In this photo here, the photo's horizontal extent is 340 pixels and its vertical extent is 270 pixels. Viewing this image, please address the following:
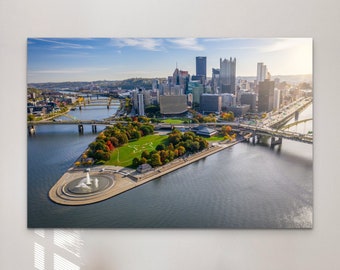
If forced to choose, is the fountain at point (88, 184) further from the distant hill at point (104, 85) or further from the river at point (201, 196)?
the distant hill at point (104, 85)

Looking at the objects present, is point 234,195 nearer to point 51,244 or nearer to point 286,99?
point 286,99

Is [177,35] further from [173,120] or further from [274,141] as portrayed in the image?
[274,141]

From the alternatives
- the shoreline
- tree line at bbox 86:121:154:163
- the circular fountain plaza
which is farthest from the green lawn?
the circular fountain plaza

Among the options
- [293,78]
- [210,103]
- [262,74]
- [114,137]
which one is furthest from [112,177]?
[293,78]

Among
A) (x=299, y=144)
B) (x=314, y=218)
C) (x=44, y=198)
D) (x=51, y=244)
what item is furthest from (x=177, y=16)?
(x=51, y=244)

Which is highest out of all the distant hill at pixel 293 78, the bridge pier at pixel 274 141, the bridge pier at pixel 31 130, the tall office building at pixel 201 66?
the tall office building at pixel 201 66

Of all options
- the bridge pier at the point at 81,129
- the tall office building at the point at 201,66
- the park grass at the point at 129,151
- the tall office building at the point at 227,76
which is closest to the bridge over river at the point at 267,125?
the bridge pier at the point at 81,129
